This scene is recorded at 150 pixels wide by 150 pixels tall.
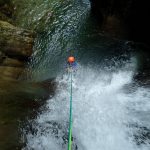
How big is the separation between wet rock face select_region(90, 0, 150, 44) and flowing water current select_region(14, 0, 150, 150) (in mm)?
780

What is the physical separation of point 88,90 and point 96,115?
5.84ft

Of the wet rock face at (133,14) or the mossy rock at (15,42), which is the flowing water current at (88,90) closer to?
the mossy rock at (15,42)

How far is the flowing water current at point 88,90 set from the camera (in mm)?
6852

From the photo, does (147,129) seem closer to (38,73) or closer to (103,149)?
(103,149)

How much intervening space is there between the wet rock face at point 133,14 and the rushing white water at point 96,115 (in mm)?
2971

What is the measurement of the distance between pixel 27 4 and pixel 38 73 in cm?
658

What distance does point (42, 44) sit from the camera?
13109 mm

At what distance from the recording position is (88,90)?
31.0ft

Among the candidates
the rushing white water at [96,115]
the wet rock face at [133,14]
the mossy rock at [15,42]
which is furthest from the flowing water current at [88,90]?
the wet rock face at [133,14]

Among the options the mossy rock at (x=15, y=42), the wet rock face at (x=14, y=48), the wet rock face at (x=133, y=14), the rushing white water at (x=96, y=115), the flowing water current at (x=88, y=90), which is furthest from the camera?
the mossy rock at (x=15, y=42)

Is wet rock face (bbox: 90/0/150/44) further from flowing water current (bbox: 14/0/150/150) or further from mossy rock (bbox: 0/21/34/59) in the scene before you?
mossy rock (bbox: 0/21/34/59)

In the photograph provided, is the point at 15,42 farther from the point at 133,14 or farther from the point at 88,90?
the point at 133,14

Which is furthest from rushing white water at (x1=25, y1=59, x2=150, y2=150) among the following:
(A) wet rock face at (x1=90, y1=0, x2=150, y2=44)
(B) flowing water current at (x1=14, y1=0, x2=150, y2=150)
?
(A) wet rock face at (x1=90, y1=0, x2=150, y2=44)

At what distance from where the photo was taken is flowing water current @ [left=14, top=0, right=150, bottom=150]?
685 centimetres
